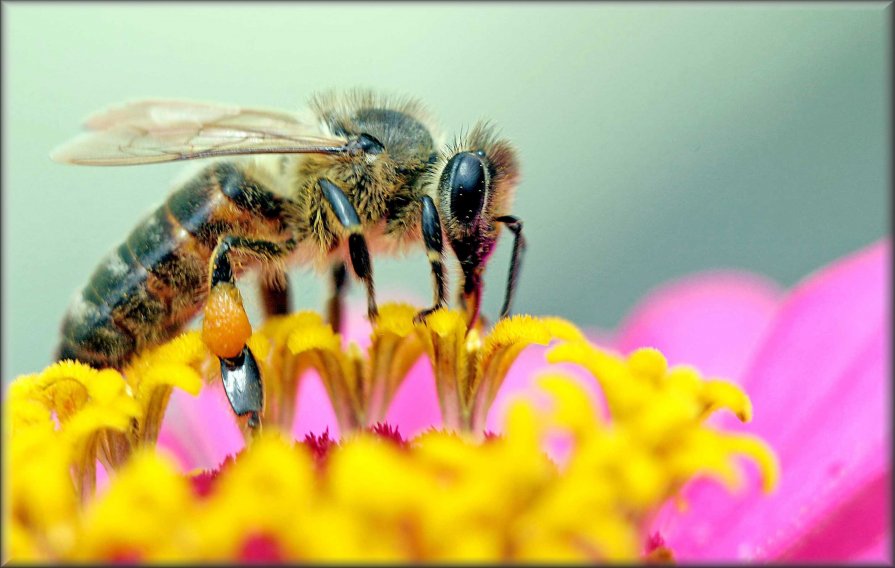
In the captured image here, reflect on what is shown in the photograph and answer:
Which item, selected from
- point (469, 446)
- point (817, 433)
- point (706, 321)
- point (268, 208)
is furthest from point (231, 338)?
point (706, 321)

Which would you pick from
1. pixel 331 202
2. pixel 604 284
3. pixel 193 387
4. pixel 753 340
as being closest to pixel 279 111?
pixel 331 202

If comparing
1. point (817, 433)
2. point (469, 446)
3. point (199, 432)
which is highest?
point (469, 446)

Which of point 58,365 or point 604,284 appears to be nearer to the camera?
point 58,365

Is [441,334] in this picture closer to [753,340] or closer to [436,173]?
[436,173]

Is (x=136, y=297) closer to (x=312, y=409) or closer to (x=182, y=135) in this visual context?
(x=182, y=135)

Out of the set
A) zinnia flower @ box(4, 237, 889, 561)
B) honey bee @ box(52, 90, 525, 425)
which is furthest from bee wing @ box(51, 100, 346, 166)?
zinnia flower @ box(4, 237, 889, 561)

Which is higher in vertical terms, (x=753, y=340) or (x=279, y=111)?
(x=279, y=111)
